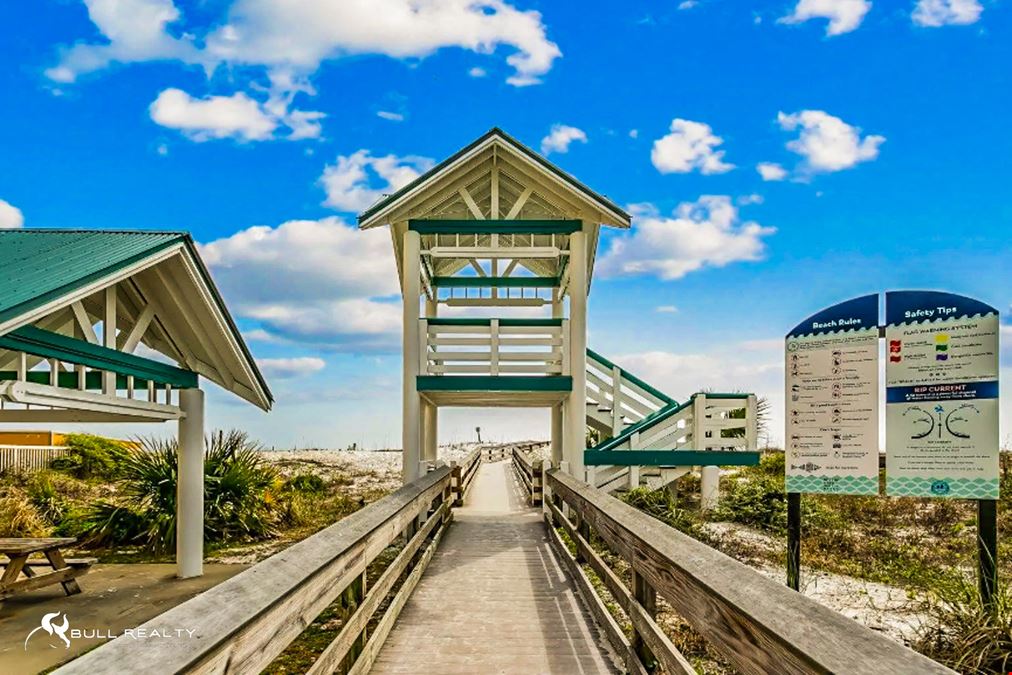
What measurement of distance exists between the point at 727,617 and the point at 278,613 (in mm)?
1772

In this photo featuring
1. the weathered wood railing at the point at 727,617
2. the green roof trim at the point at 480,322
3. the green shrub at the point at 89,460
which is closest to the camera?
the weathered wood railing at the point at 727,617

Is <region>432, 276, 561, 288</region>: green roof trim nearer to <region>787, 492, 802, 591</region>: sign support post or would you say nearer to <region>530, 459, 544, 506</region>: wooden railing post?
<region>530, 459, 544, 506</region>: wooden railing post

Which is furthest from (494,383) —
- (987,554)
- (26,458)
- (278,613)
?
(26,458)

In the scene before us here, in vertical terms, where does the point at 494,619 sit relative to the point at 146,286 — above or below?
below

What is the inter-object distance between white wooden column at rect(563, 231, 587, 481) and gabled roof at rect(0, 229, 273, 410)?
16.5ft

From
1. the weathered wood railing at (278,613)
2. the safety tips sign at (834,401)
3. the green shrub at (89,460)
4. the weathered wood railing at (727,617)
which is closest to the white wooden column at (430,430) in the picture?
the green shrub at (89,460)

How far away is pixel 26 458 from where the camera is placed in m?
24.7

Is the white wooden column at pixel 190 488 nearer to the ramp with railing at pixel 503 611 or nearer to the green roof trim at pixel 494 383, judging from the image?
the ramp with railing at pixel 503 611

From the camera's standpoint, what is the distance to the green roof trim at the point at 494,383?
46.3 ft

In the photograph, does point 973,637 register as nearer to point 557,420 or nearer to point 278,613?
point 278,613

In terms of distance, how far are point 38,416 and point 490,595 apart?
6.57 m

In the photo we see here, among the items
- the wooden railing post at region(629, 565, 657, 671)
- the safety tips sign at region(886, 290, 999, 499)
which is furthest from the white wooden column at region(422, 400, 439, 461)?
the wooden railing post at region(629, 565, 657, 671)

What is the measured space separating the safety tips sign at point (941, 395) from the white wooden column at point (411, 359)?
8.25 m

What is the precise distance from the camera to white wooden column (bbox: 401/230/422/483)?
13969mm
